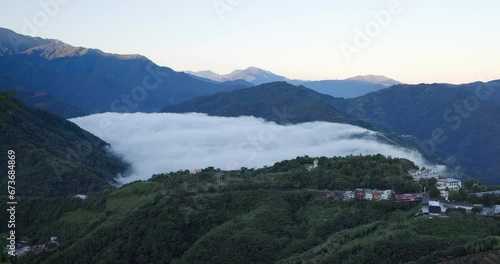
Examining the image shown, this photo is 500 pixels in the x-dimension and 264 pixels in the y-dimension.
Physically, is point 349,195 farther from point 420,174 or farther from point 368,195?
point 420,174

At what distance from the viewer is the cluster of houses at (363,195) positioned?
35.5 m

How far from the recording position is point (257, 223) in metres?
33.9

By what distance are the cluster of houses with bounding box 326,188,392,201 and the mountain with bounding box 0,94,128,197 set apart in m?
35.5

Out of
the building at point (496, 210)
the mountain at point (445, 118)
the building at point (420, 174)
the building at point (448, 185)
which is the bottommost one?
the building at point (496, 210)

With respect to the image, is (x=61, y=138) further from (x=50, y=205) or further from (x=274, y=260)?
(x=274, y=260)

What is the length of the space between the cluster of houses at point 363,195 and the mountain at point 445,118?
80.6 metres

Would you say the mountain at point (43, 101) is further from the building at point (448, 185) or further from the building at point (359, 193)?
the building at point (448, 185)

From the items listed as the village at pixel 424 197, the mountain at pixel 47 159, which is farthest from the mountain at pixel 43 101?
the village at pixel 424 197

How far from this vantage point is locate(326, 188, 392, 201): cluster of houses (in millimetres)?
35463

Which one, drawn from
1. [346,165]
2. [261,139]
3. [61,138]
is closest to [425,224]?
[346,165]

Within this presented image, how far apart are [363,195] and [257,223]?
8.66 m

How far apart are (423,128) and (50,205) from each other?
13182 cm

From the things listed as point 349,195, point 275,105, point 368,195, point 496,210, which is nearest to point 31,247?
point 349,195

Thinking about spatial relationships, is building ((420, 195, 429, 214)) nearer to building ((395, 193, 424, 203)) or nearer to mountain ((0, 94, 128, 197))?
building ((395, 193, 424, 203))
